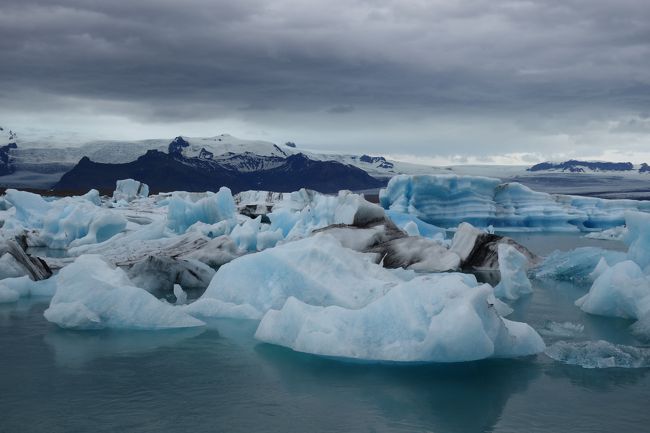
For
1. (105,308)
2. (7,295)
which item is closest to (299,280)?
(105,308)

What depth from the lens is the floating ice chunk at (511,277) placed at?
35.1ft

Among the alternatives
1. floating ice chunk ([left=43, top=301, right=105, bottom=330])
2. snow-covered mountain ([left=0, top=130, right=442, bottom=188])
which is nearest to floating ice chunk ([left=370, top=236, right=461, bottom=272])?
floating ice chunk ([left=43, top=301, right=105, bottom=330])

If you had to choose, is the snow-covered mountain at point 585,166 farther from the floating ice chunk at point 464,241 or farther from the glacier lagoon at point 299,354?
the glacier lagoon at point 299,354

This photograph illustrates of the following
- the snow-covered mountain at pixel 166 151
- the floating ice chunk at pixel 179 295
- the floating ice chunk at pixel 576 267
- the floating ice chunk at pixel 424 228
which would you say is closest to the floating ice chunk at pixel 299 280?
the floating ice chunk at pixel 179 295

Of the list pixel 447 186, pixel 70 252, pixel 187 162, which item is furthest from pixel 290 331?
pixel 187 162

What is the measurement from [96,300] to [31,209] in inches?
686

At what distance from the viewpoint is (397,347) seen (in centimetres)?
635

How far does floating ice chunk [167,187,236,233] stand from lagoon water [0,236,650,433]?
13123 millimetres

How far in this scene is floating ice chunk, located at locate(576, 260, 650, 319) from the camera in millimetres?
8633

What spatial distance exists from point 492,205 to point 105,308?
23457 mm

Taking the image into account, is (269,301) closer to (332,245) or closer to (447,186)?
(332,245)

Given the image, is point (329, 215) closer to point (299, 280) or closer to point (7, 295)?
point (299, 280)

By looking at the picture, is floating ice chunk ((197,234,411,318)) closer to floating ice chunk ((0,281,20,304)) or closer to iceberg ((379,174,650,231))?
floating ice chunk ((0,281,20,304))

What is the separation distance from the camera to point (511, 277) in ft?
35.5
